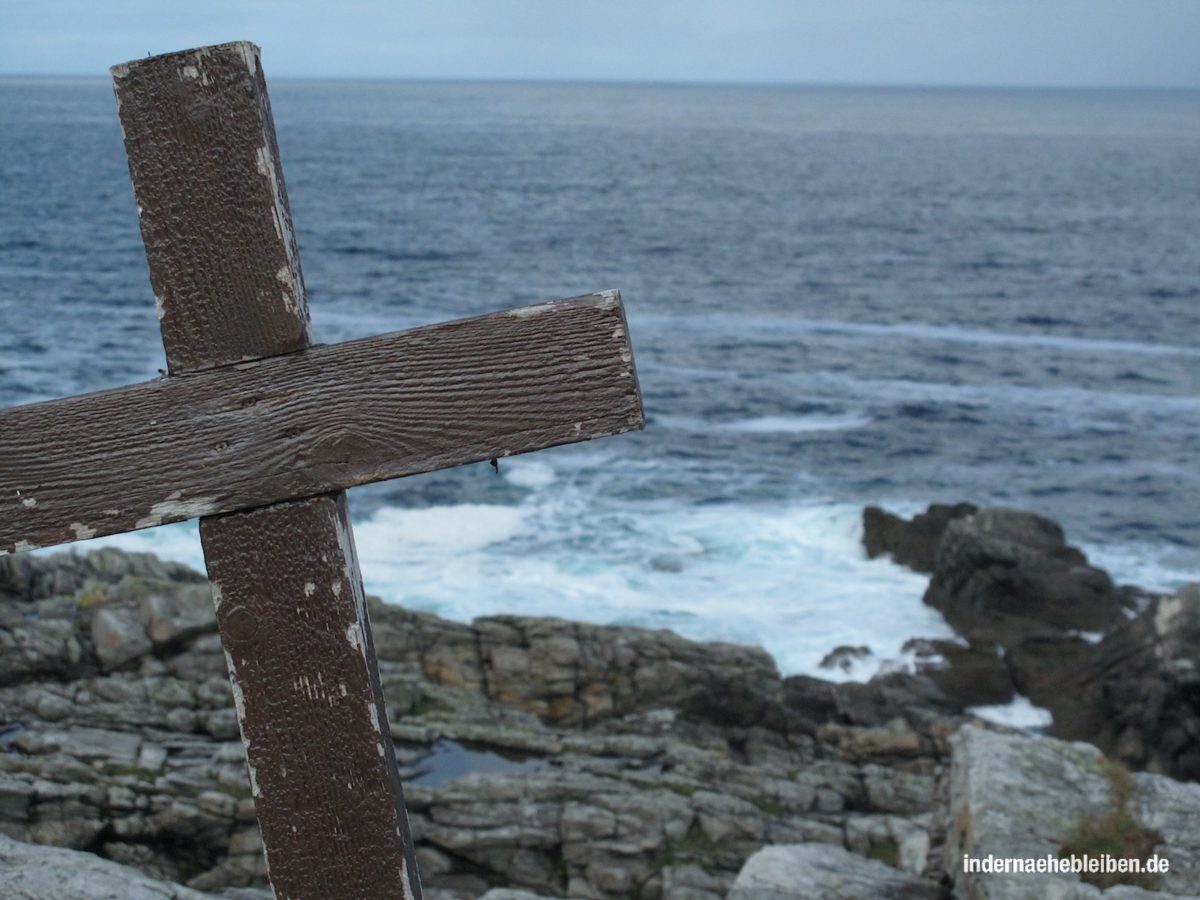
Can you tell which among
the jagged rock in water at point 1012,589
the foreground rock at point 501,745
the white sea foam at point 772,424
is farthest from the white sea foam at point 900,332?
the foreground rock at point 501,745

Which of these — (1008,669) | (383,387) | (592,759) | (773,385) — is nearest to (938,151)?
(773,385)

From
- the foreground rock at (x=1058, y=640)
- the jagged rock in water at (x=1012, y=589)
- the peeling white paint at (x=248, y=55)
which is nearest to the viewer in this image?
the peeling white paint at (x=248, y=55)

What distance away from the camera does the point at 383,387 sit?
2.21m

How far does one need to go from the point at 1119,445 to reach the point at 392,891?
1397 inches

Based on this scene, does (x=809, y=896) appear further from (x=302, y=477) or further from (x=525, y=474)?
(x=525, y=474)

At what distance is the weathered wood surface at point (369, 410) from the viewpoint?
2.19 metres

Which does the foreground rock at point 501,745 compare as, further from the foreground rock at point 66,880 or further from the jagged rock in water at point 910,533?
the jagged rock in water at point 910,533

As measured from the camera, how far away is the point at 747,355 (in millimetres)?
42406

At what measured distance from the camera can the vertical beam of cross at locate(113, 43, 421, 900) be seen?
220cm

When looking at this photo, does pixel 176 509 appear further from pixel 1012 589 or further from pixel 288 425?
pixel 1012 589

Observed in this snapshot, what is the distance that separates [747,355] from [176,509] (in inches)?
1608

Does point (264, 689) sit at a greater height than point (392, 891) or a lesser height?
greater

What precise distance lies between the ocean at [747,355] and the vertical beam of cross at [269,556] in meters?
18.1

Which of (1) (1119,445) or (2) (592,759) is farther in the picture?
(1) (1119,445)
